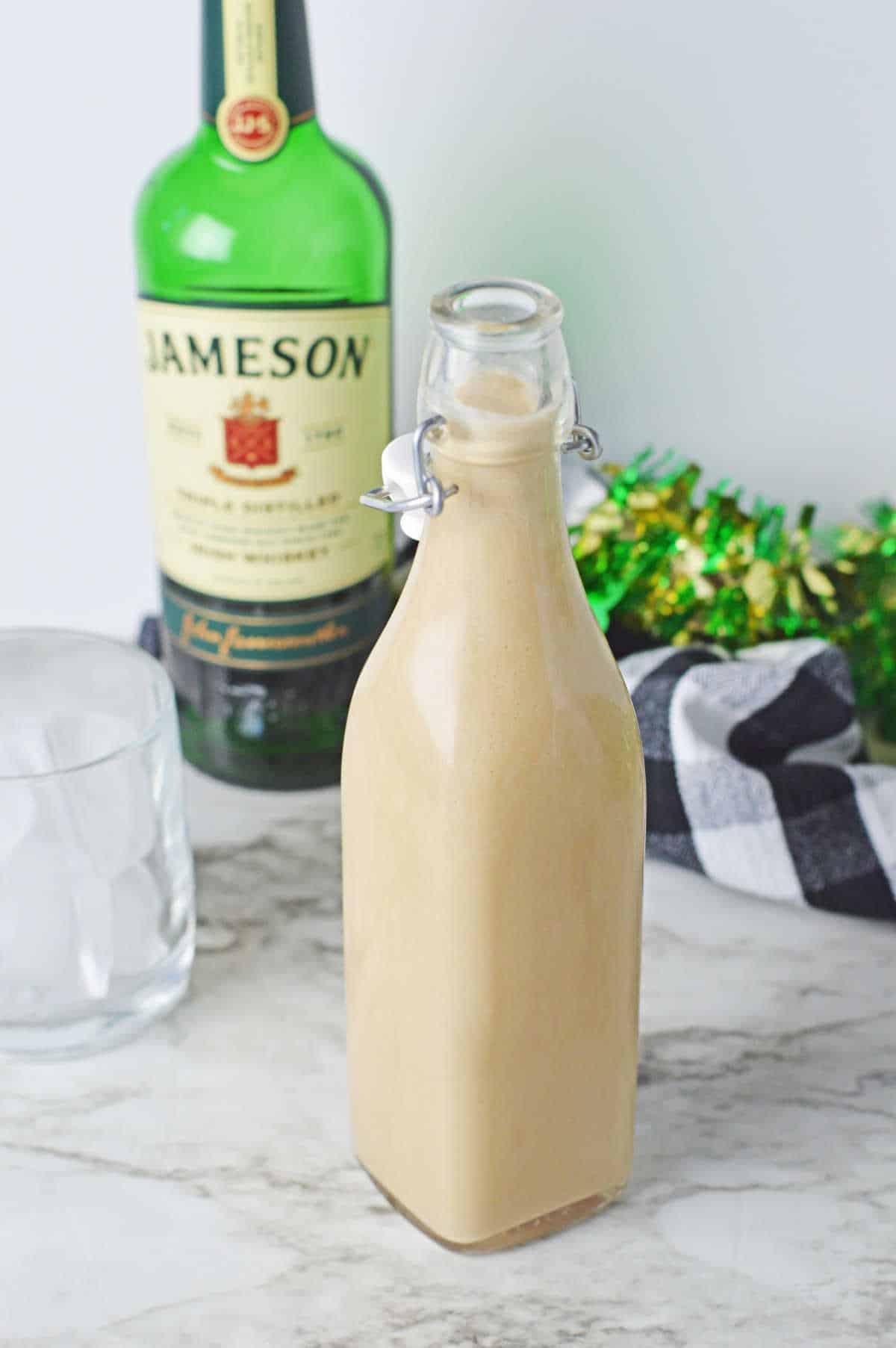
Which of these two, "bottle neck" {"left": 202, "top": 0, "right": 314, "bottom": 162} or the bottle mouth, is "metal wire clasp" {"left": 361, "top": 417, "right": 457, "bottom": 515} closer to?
the bottle mouth

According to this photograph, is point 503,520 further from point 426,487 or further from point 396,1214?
point 396,1214

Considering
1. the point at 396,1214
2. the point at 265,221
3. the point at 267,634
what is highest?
the point at 265,221

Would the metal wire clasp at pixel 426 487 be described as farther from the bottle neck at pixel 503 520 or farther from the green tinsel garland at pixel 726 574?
the green tinsel garland at pixel 726 574

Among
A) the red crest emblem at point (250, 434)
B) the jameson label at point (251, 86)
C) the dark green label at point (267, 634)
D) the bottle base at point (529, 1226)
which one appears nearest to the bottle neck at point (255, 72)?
the jameson label at point (251, 86)

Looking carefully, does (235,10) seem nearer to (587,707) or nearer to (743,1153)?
(587,707)

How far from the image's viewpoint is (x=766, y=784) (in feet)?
2.16

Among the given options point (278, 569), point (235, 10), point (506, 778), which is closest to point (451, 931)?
point (506, 778)

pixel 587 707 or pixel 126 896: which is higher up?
pixel 587 707

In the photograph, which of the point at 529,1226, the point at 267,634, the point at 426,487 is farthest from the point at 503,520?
the point at 267,634

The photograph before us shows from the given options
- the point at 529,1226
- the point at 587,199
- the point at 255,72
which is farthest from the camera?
the point at 587,199

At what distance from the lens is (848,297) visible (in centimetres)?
80

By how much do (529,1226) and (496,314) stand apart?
12.5 inches

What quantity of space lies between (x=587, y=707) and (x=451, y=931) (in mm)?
82

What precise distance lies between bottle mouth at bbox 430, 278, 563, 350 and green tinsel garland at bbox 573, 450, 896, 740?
15.3 inches
